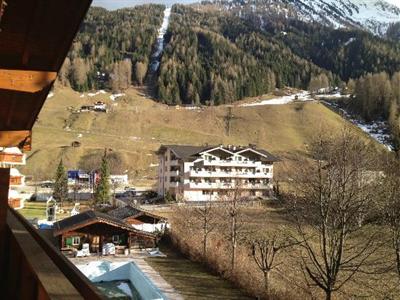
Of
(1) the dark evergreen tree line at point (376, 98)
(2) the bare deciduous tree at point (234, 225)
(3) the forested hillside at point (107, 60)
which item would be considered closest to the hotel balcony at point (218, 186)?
(2) the bare deciduous tree at point (234, 225)

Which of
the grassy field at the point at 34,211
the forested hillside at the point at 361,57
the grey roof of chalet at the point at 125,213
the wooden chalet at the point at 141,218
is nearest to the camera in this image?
the wooden chalet at the point at 141,218

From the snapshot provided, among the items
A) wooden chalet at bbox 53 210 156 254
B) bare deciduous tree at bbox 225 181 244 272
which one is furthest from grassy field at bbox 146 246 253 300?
wooden chalet at bbox 53 210 156 254

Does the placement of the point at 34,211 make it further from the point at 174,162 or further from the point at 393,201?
the point at 393,201

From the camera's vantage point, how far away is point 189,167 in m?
52.9

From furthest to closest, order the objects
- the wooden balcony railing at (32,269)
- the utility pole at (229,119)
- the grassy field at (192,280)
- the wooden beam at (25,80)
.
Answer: the utility pole at (229,119)
the grassy field at (192,280)
the wooden beam at (25,80)
the wooden balcony railing at (32,269)

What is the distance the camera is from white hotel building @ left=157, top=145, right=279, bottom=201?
5309 centimetres

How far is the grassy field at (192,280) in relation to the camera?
19.3 m

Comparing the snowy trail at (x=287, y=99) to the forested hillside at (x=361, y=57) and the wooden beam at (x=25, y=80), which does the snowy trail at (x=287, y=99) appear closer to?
the forested hillside at (x=361, y=57)

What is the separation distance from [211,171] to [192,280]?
32.8m

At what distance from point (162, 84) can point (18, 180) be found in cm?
12516

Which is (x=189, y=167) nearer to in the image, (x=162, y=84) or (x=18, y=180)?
(x=18, y=180)

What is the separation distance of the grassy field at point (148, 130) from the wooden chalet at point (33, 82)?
70.5 m

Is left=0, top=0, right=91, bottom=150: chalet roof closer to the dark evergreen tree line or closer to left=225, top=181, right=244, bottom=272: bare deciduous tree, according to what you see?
left=225, top=181, right=244, bottom=272: bare deciduous tree

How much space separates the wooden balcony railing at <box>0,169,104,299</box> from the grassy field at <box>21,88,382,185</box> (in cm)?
7036
